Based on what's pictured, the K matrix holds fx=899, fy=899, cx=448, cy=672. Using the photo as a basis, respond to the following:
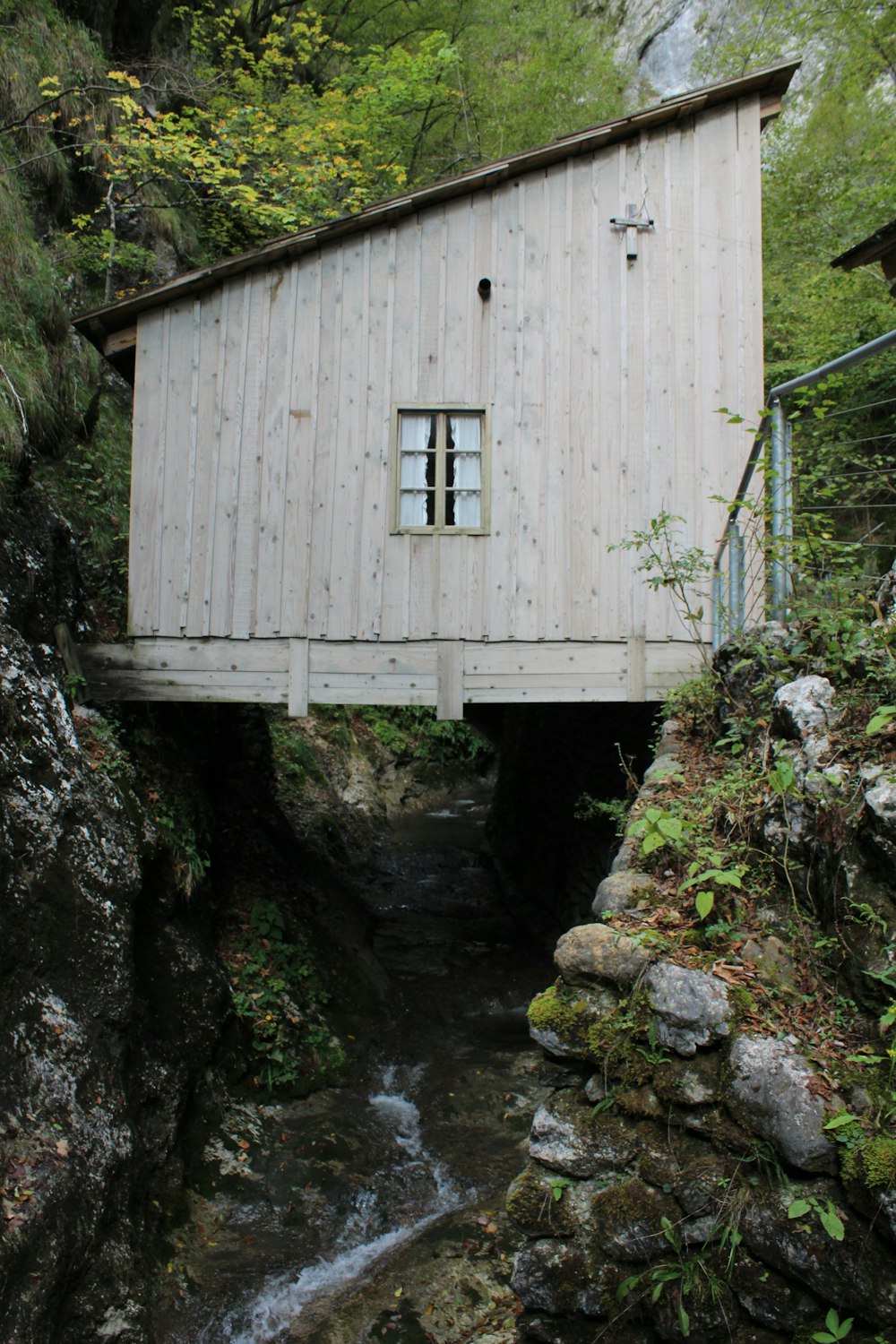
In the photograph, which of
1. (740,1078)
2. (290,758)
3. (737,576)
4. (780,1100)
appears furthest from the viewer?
(290,758)

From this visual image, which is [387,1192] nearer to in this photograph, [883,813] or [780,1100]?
[780,1100]

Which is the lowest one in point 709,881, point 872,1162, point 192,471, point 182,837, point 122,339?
point 872,1162

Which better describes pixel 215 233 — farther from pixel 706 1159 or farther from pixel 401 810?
pixel 706 1159

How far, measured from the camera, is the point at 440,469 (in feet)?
25.7

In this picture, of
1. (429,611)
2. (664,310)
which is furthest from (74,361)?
(664,310)

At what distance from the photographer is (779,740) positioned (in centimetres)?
497

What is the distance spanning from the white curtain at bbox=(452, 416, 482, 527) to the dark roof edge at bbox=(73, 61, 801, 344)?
1.85 m

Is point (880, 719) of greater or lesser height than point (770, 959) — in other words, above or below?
above

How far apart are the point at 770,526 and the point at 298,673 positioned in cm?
398

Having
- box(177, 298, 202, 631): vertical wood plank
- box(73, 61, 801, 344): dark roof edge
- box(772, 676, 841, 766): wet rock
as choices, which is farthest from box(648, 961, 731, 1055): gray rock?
box(73, 61, 801, 344): dark roof edge

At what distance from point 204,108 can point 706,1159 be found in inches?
610

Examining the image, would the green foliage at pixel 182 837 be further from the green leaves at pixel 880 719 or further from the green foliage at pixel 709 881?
the green leaves at pixel 880 719

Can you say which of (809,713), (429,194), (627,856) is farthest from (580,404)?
(627,856)

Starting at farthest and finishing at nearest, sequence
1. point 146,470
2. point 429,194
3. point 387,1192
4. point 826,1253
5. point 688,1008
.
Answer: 1. point 146,470
2. point 429,194
3. point 387,1192
4. point 688,1008
5. point 826,1253
